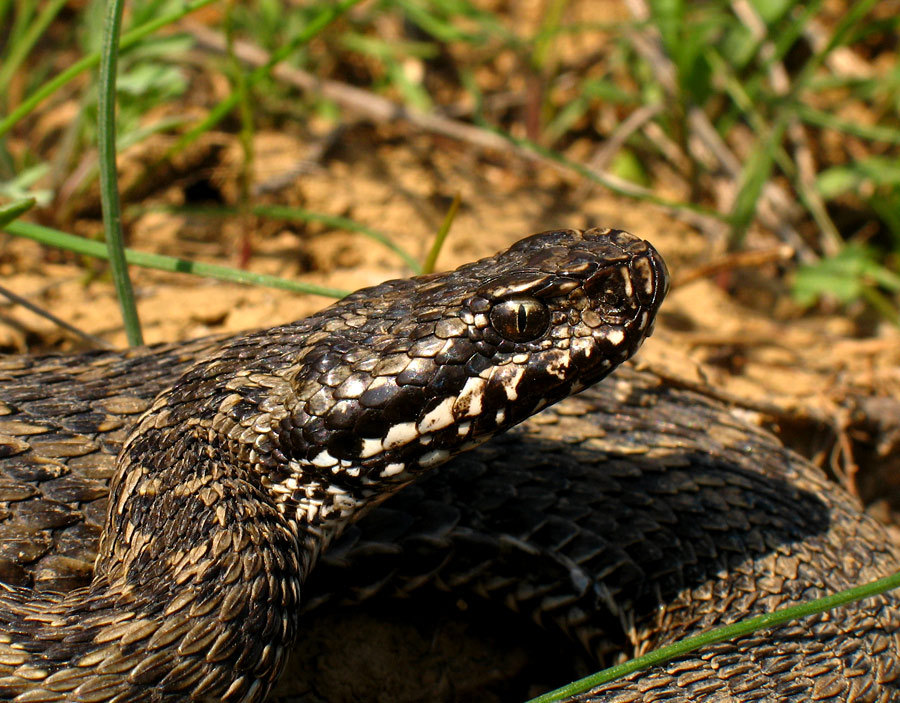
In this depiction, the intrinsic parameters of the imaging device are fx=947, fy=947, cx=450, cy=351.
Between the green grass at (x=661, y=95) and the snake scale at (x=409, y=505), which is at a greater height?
the green grass at (x=661, y=95)

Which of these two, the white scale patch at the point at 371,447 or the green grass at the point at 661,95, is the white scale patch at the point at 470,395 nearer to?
the white scale patch at the point at 371,447

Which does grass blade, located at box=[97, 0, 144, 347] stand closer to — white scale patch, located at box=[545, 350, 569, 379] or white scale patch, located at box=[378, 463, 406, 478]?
white scale patch, located at box=[378, 463, 406, 478]

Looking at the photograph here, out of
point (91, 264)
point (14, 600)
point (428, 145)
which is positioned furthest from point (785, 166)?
point (14, 600)

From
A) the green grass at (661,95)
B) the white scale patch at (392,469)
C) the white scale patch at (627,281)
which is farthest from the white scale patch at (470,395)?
the green grass at (661,95)

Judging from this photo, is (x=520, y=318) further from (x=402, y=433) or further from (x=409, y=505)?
(x=409, y=505)

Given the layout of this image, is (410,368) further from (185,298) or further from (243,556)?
(185,298)

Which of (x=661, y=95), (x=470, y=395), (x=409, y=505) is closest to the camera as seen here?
(x=470, y=395)

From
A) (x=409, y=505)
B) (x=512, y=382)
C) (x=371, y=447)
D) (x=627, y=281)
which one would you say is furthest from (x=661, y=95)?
(x=371, y=447)

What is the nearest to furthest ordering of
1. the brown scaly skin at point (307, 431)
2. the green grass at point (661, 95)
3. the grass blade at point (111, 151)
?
the brown scaly skin at point (307, 431) < the grass blade at point (111, 151) < the green grass at point (661, 95)
